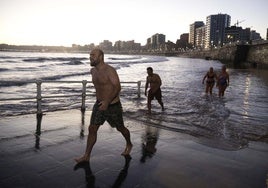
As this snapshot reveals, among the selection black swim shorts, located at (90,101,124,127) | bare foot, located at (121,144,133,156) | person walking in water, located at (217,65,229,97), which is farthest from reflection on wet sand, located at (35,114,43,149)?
person walking in water, located at (217,65,229,97)

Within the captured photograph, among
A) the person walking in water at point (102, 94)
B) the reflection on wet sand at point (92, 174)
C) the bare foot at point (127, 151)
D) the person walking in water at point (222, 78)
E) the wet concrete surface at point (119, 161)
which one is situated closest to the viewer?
the reflection on wet sand at point (92, 174)

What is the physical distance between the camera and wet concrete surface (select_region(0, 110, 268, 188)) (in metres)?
3.88

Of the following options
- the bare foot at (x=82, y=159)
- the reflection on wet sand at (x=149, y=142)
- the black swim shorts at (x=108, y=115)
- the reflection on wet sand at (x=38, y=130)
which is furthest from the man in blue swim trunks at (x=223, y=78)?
the bare foot at (x=82, y=159)

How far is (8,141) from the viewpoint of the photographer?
17.6 ft

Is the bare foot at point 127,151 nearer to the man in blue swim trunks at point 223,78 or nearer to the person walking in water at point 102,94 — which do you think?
the person walking in water at point 102,94

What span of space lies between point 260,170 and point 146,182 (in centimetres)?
202

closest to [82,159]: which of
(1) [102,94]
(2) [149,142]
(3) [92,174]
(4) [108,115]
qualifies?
(3) [92,174]

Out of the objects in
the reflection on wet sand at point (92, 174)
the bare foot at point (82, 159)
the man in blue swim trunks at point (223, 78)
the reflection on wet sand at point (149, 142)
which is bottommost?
the reflection on wet sand at point (92, 174)

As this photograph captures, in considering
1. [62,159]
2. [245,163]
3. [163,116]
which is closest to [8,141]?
[62,159]

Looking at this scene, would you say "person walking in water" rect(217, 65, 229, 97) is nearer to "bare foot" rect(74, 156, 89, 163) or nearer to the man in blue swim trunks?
the man in blue swim trunks

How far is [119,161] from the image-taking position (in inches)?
182

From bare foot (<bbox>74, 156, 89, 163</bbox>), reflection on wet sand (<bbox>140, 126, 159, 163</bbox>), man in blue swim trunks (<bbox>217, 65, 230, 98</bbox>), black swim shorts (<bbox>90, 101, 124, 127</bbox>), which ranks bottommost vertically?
reflection on wet sand (<bbox>140, 126, 159, 163</bbox>)

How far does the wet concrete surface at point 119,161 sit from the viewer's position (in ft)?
12.7

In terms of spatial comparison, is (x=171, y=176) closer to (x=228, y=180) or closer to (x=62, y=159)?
(x=228, y=180)
